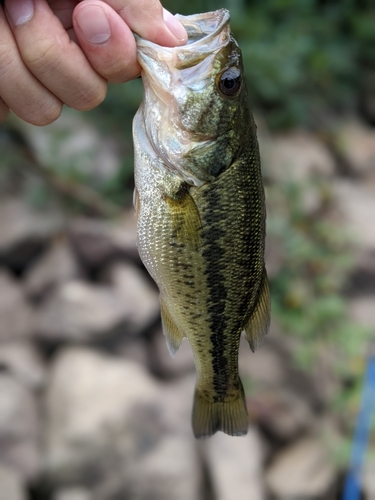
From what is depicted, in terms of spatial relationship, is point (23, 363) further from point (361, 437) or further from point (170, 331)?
point (170, 331)

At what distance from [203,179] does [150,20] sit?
0.99ft

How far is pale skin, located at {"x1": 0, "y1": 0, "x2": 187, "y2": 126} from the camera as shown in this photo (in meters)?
0.97

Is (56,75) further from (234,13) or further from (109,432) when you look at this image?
(234,13)

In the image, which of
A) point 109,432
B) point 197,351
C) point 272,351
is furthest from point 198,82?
point 272,351

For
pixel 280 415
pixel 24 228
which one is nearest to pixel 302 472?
pixel 280 415

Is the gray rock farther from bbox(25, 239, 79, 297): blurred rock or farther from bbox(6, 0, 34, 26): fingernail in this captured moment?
bbox(6, 0, 34, 26): fingernail

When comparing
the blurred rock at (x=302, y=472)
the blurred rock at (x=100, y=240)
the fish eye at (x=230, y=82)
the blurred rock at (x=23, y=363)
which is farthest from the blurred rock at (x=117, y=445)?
the fish eye at (x=230, y=82)

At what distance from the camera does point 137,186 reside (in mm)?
1076

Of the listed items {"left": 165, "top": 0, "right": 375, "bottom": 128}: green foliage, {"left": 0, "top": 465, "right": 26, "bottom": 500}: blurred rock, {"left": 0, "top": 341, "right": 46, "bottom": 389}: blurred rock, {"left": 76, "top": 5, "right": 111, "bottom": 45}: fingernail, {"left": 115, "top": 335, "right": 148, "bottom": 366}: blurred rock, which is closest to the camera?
{"left": 76, "top": 5, "right": 111, "bottom": 45}: fingernail

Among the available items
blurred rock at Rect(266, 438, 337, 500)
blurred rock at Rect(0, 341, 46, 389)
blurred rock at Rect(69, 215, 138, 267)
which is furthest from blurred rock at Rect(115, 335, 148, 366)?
blurred rock at Rect(266, 438, 337, 500)

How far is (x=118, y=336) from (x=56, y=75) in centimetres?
241

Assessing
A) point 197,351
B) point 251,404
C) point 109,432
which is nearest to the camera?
point 197,351

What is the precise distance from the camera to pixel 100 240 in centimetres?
351

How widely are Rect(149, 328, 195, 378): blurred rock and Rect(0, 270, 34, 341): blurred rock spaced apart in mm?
761
